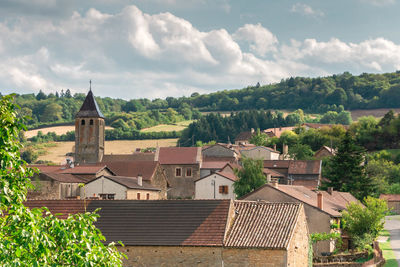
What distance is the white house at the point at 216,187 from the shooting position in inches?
2692

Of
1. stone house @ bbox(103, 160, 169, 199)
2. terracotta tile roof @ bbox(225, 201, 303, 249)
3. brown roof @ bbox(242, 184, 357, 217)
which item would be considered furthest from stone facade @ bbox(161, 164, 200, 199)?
terracotta tile roof @ bbox(225, 201, 303, 249)

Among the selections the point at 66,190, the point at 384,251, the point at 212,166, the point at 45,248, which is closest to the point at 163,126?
the point at 212,166

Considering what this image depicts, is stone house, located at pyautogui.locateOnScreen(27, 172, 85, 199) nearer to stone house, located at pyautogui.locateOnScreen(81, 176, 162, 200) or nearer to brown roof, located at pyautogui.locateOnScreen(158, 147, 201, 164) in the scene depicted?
stone house, located at pyautogui.locateOnScreen(81, 176, 162, 200)

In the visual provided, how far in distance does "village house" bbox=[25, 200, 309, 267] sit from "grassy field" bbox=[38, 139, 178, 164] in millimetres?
91240

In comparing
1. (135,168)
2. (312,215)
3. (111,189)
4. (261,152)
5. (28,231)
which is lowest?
(312,215)

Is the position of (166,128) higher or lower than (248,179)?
higher

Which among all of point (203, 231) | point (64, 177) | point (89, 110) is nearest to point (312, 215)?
point (203, 231)

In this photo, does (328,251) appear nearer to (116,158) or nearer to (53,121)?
(116,158)

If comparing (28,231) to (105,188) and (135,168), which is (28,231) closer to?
(105,188)

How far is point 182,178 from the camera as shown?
7962 centimetres

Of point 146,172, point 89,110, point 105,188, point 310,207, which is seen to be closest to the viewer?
point 310,207

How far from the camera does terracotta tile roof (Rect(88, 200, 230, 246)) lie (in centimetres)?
3072

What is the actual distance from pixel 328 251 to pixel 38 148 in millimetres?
96984

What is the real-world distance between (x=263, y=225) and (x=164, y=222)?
16.1ft
